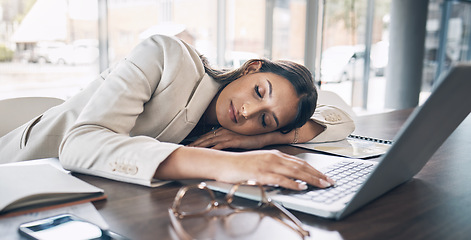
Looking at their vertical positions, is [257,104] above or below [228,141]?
above

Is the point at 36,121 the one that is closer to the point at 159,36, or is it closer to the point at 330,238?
the point at 159,36

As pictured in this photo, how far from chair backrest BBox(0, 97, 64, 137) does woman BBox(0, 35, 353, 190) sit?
0.14m

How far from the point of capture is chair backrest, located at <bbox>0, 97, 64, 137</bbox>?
1.61 m

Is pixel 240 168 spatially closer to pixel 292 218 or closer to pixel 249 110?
pixel 292 218

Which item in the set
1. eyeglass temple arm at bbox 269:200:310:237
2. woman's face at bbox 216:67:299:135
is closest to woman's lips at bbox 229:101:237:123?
woman's face at bbox 216:67:299:135

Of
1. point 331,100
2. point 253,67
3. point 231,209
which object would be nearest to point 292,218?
point 231,209

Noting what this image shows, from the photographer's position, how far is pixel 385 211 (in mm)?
668

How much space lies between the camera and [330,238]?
0.56m

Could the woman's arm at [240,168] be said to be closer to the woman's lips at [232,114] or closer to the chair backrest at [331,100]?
the woman's lips at [232,114]

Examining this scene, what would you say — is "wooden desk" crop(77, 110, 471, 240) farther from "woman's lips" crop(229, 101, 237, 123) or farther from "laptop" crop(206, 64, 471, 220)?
"woman's lips" crop(229, 101, 237, 123)

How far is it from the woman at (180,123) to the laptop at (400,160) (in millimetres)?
43

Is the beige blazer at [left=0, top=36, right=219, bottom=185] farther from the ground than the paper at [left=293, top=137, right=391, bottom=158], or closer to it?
farther from the ground

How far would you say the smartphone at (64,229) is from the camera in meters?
0.56

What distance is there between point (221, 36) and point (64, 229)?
191 inches
